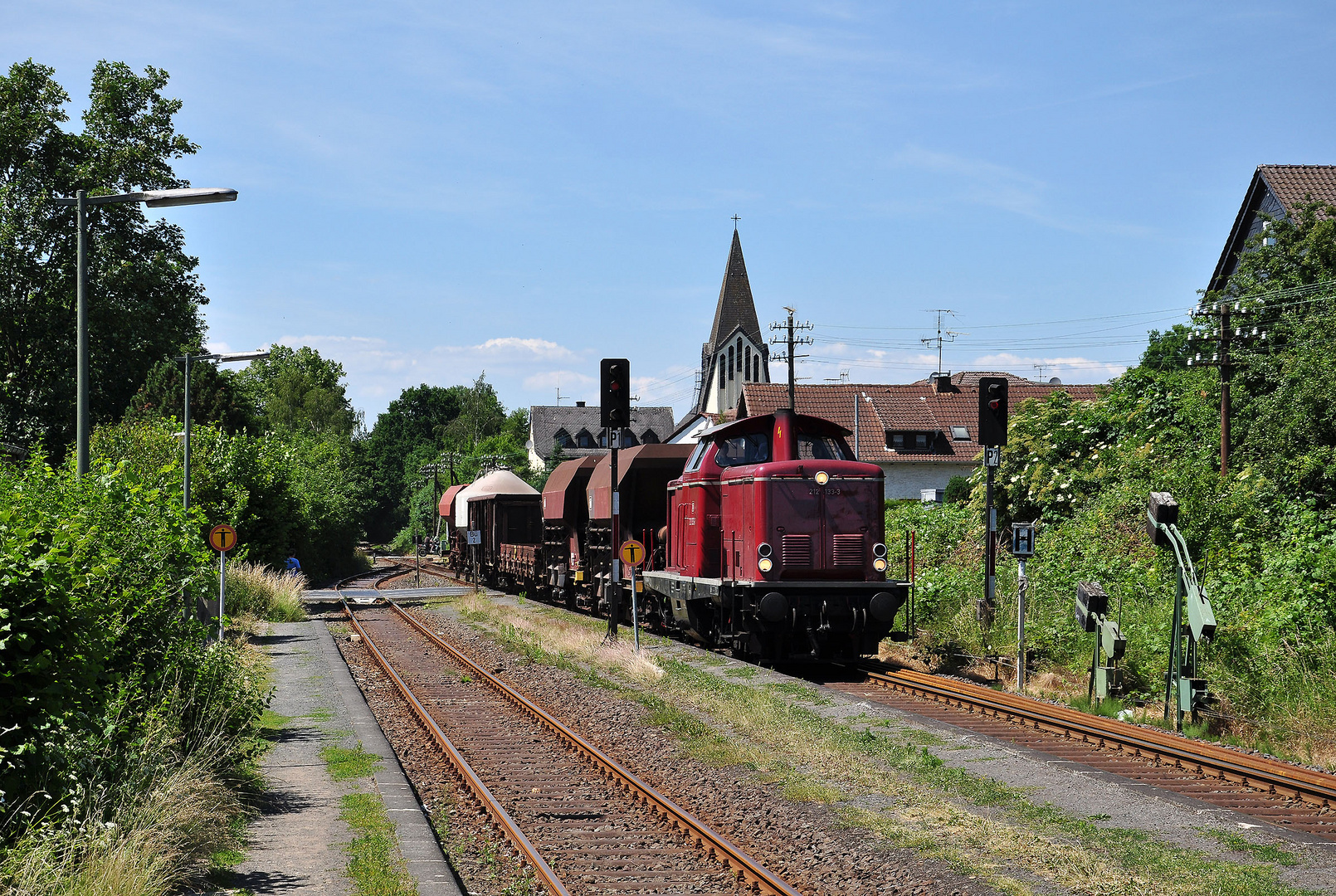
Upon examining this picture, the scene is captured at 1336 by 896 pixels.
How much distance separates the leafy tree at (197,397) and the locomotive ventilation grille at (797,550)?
108 feet

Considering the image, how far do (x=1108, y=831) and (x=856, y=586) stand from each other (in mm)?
8135

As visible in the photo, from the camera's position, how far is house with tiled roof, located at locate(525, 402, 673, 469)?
357 feet

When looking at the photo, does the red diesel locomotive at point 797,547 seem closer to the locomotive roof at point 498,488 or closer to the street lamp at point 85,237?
the street lamp at point 85,237

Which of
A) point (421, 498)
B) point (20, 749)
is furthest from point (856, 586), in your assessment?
point (421, 498)

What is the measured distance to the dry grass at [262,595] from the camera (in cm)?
2898

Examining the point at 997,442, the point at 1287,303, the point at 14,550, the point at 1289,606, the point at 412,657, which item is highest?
the point at 1287,303

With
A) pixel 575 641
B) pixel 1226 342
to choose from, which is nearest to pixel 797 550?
pixel 575 641

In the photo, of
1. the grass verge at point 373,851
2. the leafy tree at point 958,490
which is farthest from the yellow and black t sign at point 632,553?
the leafy tree at point 958,490

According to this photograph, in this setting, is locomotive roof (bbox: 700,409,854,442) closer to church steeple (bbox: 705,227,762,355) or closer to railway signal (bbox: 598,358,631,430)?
railway signal (bbox: 598,358,631,430)

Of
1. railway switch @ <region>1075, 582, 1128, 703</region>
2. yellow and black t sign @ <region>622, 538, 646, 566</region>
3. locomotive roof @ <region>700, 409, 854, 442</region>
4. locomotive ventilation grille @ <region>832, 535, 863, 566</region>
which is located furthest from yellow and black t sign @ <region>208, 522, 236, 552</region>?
railway switch @ <region>1075, 582, 1128, 703</region>

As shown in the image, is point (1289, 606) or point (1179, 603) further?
point (1289, 606)

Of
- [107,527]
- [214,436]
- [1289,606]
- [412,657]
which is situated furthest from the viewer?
[214,436]

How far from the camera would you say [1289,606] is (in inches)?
561

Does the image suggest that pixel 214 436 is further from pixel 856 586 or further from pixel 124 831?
pixel 124 831
